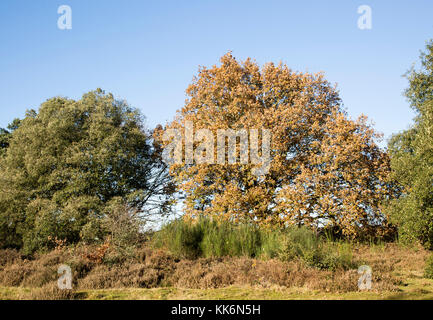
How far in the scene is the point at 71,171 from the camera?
20.9m

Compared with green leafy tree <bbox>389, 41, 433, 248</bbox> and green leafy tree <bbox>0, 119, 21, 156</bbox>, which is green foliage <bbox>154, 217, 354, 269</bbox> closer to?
green leafy tree <bbox>389, 41, 433, 248</bbox>

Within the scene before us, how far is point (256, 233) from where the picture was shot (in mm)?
15094

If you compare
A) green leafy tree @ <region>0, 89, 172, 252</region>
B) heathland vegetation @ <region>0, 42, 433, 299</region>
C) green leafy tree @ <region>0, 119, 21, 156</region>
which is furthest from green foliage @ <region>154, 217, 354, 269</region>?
green leafy tree @ <region>0, 119, 21, 156</region>

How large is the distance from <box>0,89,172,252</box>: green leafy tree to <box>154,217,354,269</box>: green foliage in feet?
18.9

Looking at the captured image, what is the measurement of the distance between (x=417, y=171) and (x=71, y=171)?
1794cm

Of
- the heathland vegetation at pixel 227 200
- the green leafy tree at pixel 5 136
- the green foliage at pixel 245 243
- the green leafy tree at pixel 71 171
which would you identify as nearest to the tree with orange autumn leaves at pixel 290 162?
the heathland vegetation at pixel 227 200

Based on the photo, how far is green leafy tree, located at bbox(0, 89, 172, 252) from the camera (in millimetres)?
19672

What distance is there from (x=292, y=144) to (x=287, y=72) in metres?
4.59

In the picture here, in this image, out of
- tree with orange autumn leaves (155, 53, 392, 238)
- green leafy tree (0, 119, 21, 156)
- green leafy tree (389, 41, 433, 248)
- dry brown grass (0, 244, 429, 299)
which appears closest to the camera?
dry brown grass (0, 244, 429, 299)

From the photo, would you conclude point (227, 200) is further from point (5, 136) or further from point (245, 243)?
point (5, 136)

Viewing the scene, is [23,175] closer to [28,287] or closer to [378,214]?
[28,287]

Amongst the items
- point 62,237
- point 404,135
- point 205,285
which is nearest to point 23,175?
point 62,237

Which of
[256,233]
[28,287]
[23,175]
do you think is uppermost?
[23,175]

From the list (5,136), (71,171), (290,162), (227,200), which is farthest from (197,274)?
(5,136)
